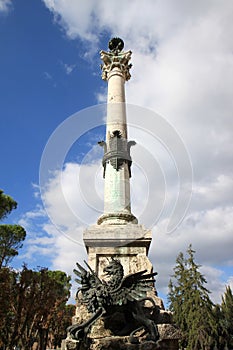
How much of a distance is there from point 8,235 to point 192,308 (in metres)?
16.0

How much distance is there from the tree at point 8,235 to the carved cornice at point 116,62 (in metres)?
12.4

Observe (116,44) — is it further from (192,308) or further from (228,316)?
(228,316)

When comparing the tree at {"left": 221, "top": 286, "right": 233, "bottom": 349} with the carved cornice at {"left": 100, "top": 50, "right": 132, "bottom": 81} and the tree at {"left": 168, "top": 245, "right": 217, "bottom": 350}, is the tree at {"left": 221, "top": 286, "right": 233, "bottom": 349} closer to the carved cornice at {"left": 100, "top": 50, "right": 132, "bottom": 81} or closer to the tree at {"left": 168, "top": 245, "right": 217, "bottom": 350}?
the tree at {"left": 168, "top": 245, "right": 217, "bottom": 350}

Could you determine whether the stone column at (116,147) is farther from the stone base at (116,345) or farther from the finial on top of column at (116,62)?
the stone base at (116,345)

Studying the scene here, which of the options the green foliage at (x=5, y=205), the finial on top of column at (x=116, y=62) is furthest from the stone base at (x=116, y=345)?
the green foliage at (x=5, y=205)

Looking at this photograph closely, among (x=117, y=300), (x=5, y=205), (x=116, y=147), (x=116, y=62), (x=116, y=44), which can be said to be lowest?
(x=117, y=300)

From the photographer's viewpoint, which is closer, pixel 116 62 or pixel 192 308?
pixel 116 62

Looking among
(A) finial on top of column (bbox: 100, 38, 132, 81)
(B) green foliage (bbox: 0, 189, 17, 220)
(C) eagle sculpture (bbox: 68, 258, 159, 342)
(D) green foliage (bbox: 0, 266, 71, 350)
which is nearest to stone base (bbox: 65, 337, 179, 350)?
(C) eagle sculpture (bbox: 68, 258, 159, 342)

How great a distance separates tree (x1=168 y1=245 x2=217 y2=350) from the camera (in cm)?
2281

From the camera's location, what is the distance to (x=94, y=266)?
7980mm

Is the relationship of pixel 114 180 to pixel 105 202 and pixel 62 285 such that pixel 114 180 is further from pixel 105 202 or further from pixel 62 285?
pixel 62 285

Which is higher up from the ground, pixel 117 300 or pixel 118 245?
pixel 118 245

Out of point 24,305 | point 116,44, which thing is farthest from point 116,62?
point 24,305

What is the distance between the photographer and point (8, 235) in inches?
946
